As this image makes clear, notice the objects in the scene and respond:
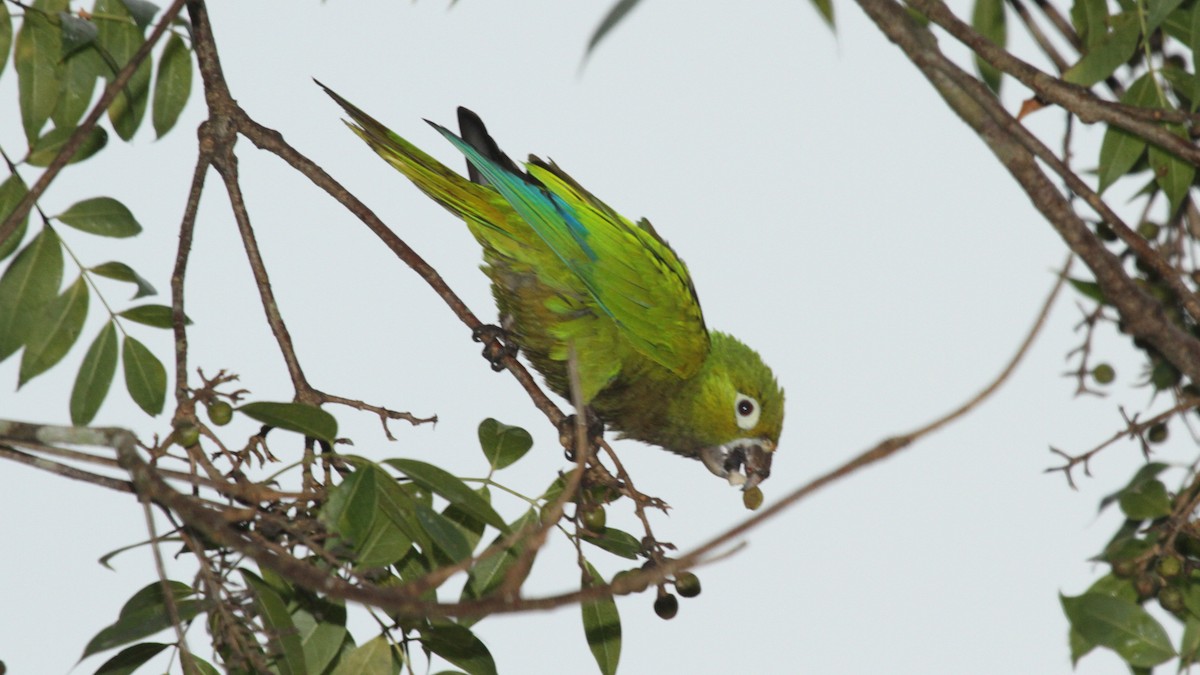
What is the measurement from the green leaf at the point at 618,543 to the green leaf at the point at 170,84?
5.33ft

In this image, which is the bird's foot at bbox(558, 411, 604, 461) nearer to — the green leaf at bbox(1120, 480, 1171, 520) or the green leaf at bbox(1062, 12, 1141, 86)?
the green leaf at bbox(1120, 480, 1171, 520)

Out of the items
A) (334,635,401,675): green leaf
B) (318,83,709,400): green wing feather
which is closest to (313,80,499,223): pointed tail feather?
(318,83,709,400): green wing feather

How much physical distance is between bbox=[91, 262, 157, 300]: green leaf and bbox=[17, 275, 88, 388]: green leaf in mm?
58

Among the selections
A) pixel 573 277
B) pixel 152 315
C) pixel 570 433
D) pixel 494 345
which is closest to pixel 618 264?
pixel 573 277

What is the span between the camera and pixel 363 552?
193 centimetres

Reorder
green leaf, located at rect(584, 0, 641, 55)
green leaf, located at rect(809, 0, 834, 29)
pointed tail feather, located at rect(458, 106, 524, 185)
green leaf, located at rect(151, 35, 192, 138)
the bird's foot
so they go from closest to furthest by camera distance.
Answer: green leaf, located at rect(584, 0, 641, 55), green leaf, located at rect(809, 0, 834, 29), the bird's foot, green leaf, located at rect(151, 35, 192, 138), pointed tail feather, located at rect(458, 106, 524, 185)

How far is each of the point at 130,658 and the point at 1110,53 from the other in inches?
101

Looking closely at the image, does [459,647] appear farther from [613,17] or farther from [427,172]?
[427,172]

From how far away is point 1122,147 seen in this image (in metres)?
2.68

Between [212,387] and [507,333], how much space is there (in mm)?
1544

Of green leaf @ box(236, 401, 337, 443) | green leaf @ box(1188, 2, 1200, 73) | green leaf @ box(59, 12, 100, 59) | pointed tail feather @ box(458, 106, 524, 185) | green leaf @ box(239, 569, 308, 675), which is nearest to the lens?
green leaf @ box(236, 401, 337, 443)

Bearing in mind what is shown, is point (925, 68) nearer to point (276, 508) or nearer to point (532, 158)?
point (532, 158)

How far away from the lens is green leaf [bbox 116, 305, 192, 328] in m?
2.62

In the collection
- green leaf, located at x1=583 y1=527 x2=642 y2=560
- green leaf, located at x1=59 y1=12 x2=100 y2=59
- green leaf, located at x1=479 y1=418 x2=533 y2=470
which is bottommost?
green leaf, located at x1=583 y1=527 x2=642 y2=560
